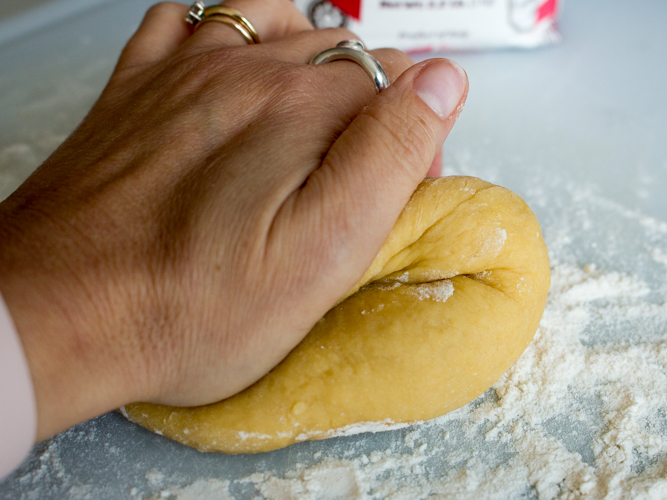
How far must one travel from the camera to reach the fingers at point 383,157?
2.14ft

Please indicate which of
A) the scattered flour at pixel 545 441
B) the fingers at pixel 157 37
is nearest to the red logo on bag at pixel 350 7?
the fingers at pixel 157 37

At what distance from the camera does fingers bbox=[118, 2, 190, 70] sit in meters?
1.07

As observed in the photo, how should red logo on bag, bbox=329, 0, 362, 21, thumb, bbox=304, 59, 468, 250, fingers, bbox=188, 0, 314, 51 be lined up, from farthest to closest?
red logo on bag, bbox=329, 0, 362, 21 → fingers, bbox=188, 0, 314, 51 → thumb, bbox=304, 59, 468, 250

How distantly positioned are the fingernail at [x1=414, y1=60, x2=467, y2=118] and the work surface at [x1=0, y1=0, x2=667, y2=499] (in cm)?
44

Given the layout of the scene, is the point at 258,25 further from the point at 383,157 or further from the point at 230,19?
the point at 383,157

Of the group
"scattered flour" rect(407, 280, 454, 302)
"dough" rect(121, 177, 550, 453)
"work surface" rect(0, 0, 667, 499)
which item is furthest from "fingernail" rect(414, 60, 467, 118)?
"work surface" rect(0, 0, 667, 499)

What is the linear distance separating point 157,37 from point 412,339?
0.81 m

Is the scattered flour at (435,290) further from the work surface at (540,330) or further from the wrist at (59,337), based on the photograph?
the wrist at (59,337)

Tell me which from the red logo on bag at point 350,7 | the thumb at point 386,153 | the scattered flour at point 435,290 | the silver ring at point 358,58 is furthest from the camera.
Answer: the red logo on bag at point 350,7

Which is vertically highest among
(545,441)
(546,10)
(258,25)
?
(258,25)

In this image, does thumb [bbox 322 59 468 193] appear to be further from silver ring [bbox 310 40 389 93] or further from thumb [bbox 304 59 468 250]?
silver ring [bbox 310 40 389 93]

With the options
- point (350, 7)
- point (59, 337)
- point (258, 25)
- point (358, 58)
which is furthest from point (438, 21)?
point (59, 337)

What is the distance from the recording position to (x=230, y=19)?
1.09 meters

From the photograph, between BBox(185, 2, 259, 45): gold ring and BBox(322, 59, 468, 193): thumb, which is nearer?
BBox(322, 59, 468, 193): thumb
